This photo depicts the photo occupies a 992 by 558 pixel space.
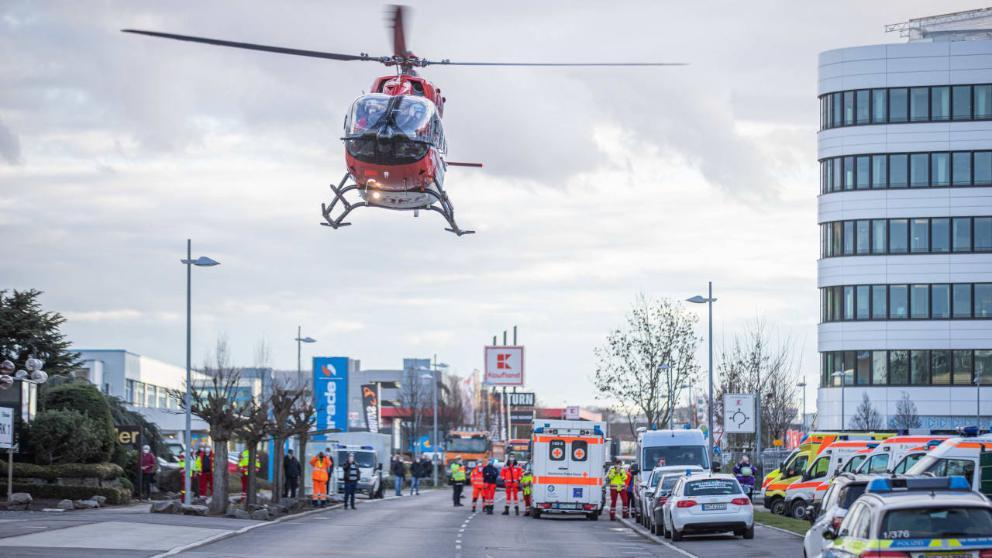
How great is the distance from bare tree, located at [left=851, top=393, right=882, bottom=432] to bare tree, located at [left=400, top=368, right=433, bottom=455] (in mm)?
42328

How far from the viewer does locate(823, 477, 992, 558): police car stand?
14.8m

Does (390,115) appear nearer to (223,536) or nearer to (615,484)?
(223,536)

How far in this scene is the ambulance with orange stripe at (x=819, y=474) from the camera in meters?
38.4

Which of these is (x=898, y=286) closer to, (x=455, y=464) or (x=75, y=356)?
(x=455, y=464)

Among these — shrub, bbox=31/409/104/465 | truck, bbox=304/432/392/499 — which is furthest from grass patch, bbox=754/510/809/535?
truck, bbox=304/432/392/499

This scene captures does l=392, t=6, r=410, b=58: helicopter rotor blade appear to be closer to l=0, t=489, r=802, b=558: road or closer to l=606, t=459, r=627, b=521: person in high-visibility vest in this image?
l=0, t=489, r=802, b=558: road

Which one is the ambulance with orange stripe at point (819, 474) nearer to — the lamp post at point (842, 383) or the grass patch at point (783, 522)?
the grass patch at point (783, 522)

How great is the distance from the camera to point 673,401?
218 feet

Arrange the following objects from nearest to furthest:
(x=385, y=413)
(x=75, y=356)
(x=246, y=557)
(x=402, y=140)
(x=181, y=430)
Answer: (x=246, y=557) → (x=402, y=140) → (x=75, y=356) → (x=181, y=430) → (x=385, y=413)

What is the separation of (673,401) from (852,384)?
39.7 ft

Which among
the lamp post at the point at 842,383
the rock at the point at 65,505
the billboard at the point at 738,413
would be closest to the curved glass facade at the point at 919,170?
the lamp post at the point at 842,383

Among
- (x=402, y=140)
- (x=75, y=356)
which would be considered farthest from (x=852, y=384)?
(x=402, y=140)

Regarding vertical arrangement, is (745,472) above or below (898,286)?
below

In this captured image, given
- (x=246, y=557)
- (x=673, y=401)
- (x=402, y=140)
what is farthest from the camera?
(x=673, y=401)
